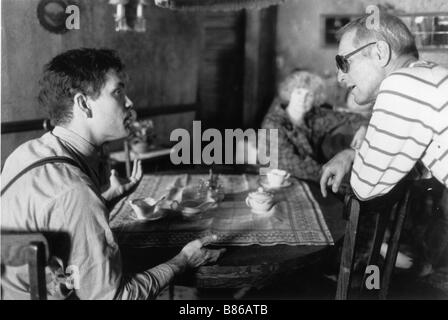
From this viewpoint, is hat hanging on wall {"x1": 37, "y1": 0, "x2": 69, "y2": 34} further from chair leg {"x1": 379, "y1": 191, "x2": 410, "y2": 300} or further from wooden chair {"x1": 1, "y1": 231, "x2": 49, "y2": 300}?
chair leg {"x1": 379, "y1": 191, "x2": 410, "y2": 300}

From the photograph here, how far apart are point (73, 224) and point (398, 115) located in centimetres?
126

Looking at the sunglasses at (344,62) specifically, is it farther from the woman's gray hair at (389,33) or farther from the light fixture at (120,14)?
the light fixture at (120,14)

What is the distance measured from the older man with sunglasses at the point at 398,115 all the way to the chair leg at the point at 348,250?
307 millimetres

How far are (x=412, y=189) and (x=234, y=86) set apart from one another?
5199 mm

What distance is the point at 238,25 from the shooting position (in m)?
6.41

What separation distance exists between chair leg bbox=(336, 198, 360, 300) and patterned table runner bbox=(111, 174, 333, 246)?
0.71 feet

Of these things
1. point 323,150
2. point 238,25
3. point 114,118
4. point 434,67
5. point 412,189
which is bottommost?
point 323,150

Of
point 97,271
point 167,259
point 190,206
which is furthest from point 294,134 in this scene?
point 97,271

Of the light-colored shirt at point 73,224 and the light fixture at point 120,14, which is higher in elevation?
the light fixture at point 120,14

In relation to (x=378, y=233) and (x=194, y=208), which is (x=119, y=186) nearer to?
(x=194, y=208)

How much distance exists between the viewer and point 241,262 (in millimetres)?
1588

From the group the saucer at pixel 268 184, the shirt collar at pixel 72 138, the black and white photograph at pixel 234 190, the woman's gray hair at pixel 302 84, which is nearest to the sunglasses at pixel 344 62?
the black and white photograph at pixel 234 190

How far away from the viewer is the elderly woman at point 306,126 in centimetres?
342

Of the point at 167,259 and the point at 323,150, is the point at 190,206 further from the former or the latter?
the point at 323,150
